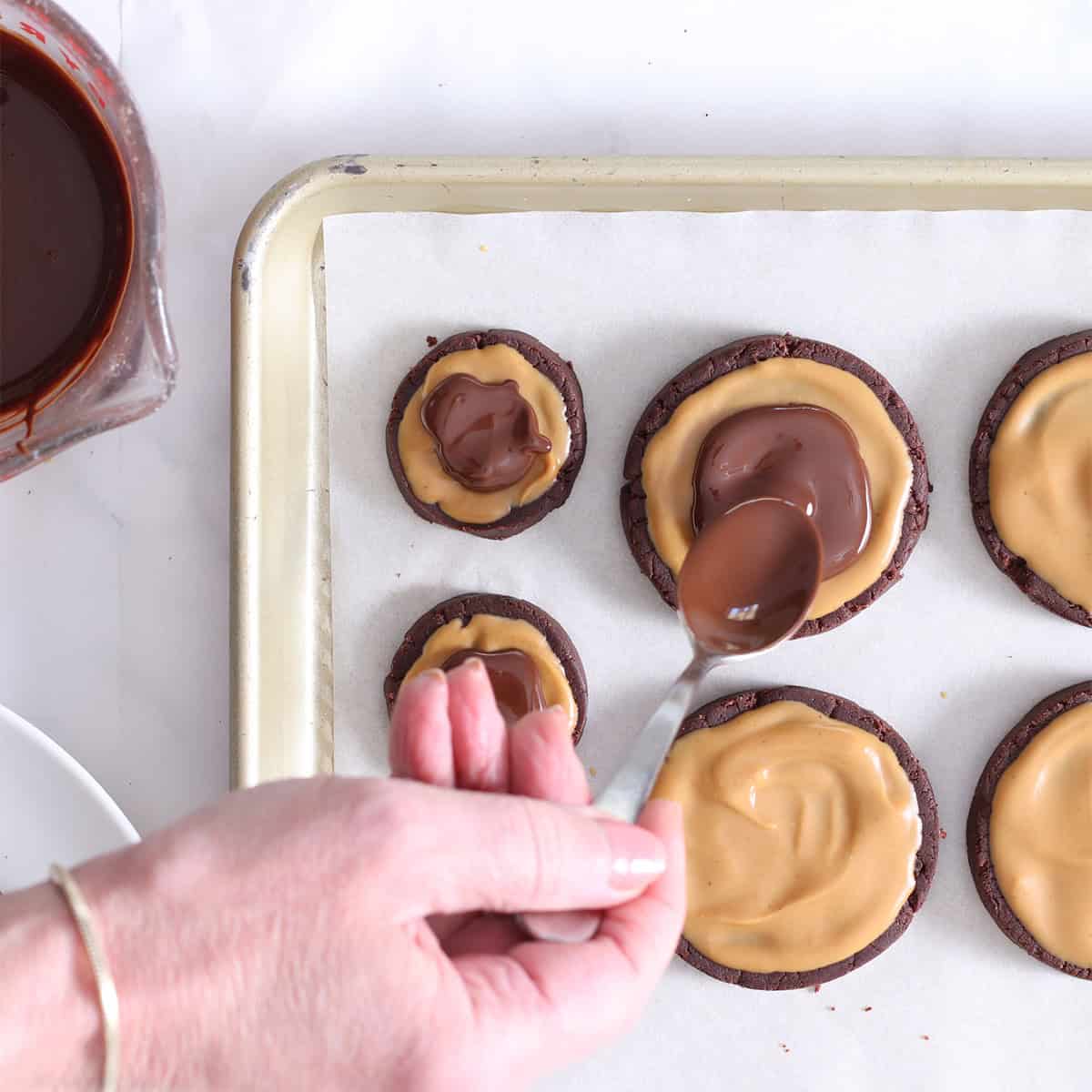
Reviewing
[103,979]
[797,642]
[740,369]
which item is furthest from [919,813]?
[103,979]

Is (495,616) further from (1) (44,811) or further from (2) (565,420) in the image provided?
(1) (44,811)

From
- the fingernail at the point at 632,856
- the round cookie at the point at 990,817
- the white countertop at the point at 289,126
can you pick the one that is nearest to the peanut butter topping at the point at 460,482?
the white countertop at the point at 289,126

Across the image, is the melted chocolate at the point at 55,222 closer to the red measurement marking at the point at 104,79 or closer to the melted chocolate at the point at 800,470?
the red measurement marking at the point at 104,79

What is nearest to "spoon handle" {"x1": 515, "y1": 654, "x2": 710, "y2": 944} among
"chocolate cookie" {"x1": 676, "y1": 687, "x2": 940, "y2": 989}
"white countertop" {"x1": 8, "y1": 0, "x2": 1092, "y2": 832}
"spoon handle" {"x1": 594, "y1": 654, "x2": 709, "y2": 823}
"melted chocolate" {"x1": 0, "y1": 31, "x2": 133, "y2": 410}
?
"spoon handle" {"x1": 594, "y1": 654, "x2": 709, "y2": 823}

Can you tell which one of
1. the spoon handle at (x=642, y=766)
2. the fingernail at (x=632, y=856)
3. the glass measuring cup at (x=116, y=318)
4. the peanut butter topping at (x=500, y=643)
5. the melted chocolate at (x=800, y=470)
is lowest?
the fingernail at (x=632, y=856)

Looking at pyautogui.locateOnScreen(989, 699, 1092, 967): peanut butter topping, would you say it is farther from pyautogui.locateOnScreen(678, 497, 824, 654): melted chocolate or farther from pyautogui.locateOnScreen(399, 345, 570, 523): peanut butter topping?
pyautogui.locateOnScreen(399, 345, 570, 523): peanut butter topping

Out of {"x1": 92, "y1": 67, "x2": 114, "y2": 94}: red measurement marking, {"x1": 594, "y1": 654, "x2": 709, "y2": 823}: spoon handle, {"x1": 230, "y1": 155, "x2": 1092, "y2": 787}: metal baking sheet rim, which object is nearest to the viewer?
{"x1": 594, "y1": 654, "x2": 709, "y2": 823}: spoon handle
